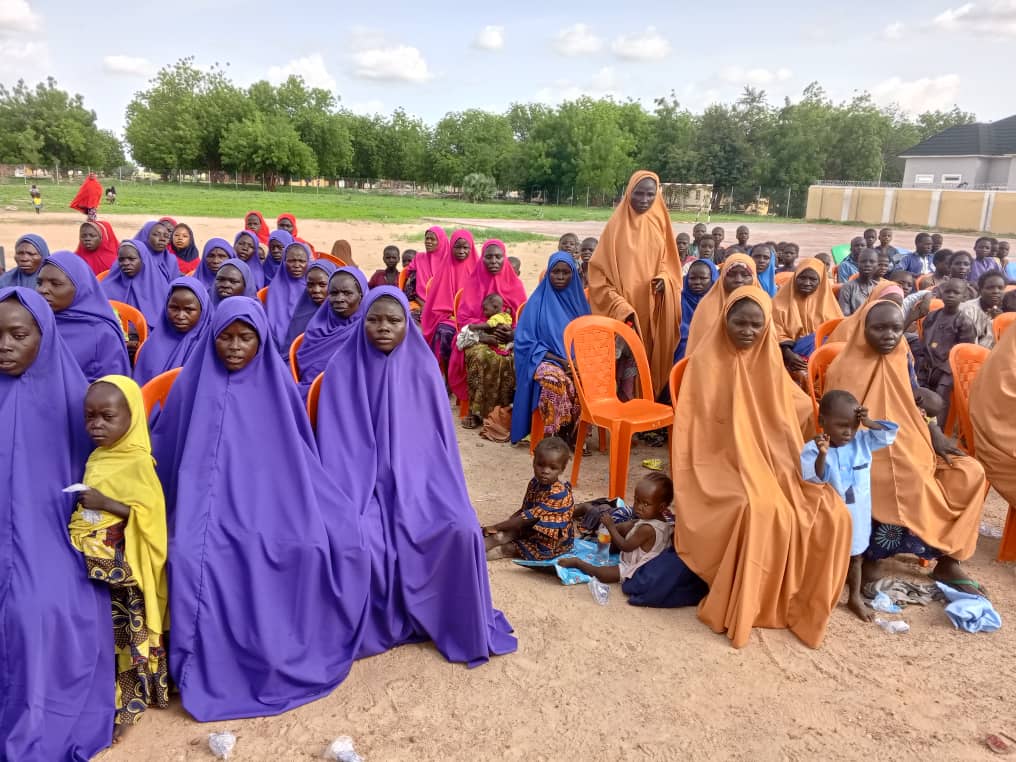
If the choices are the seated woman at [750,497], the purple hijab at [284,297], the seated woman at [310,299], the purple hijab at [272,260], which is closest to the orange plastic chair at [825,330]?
the seated woman at [750,497]

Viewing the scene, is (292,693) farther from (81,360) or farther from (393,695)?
(81,360)

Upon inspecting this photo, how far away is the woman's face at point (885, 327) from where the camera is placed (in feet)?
11.9

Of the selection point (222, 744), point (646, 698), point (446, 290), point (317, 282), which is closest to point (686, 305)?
point (446, 290)

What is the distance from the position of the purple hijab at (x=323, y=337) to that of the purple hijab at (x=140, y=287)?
193cm

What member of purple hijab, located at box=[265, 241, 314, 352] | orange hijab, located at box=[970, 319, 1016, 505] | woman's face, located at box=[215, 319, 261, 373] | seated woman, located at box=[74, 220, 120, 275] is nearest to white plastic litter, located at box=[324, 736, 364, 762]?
woman's face, located at box=[215, 319, 261, 373]

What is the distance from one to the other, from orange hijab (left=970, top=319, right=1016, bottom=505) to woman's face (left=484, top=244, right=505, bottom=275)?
446 cm

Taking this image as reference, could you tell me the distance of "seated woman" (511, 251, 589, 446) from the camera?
5547mm

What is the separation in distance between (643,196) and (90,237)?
5.73 meters

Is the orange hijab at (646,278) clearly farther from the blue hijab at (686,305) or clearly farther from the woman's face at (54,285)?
the woman's face at (54,285)

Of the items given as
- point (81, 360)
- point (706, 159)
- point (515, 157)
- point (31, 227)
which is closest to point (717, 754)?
point (81, 360)

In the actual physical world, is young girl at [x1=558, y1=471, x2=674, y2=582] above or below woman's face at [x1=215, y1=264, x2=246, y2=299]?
below

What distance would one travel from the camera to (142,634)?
253 cm

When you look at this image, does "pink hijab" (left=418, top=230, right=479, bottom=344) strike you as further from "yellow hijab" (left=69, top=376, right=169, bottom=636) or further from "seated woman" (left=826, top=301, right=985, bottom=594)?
"yellow hijab" (left=69, top=376, right=169, bottom=636)

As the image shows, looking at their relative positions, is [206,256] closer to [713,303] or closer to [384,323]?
[384,323]
